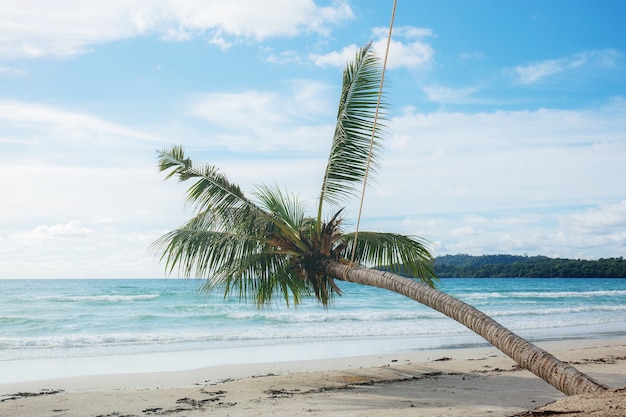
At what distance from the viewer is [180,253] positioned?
29.4 ft

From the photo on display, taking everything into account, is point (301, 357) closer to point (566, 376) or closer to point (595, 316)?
point (566, 376)

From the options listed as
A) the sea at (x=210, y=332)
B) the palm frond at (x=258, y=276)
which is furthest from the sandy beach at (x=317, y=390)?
the palm frond at (x=258, y=276)

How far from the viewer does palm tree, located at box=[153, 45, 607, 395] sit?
8.84 m

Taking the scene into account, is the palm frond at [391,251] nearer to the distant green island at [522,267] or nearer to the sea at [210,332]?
the sea at [210,332]

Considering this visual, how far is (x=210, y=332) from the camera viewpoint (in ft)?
61.5

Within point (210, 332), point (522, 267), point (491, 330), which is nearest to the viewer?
point (491, 330)

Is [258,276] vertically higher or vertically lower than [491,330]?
higher

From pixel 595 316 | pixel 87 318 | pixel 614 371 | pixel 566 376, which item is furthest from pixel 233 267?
pixel 595 316

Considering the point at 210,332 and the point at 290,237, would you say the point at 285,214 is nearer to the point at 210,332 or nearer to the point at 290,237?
the point at 290,237

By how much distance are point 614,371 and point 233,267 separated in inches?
276

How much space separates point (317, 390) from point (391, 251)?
2.39 meters

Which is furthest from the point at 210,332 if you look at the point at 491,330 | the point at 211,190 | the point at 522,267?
the point at 522,267

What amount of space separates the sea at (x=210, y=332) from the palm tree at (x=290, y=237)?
707 mm

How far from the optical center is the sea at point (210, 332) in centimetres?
1309
